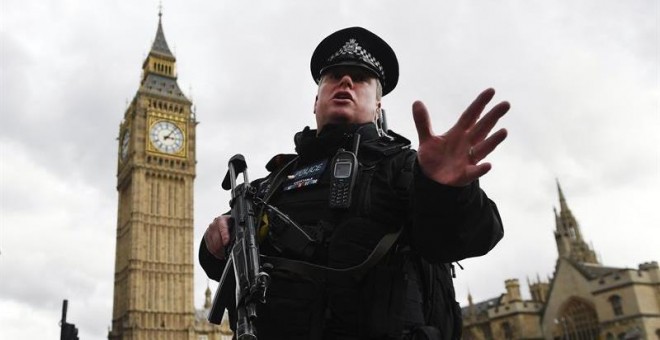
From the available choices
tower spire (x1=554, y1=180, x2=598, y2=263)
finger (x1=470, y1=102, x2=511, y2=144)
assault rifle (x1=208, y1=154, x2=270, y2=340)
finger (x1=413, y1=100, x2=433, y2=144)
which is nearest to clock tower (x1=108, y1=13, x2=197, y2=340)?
tower spire (x1=554, y1=180, x2=598, y2=263)

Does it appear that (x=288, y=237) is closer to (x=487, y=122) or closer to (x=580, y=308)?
(x=487, y=122)

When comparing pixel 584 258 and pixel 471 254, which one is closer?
pixel 471 254

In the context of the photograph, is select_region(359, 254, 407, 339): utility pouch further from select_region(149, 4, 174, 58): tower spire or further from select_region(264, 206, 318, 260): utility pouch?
select_region(149, 4, 174, 58): tower spire

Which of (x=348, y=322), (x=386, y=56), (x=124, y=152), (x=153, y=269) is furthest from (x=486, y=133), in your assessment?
(x=124, y=152)

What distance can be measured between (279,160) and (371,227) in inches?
39.0

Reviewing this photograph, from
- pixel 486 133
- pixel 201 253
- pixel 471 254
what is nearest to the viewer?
pixel 486 133

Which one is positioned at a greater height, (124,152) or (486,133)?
(124,152)

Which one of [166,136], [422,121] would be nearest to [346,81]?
[422,121]

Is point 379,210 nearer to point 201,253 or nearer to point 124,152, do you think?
point 201,253

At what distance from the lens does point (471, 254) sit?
239cm

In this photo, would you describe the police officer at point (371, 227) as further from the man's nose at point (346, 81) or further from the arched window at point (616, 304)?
the arched window at point (616, 304)

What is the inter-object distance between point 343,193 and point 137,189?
2033 inches

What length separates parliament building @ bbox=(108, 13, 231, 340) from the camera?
48875mm

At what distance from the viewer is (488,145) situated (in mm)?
2160
